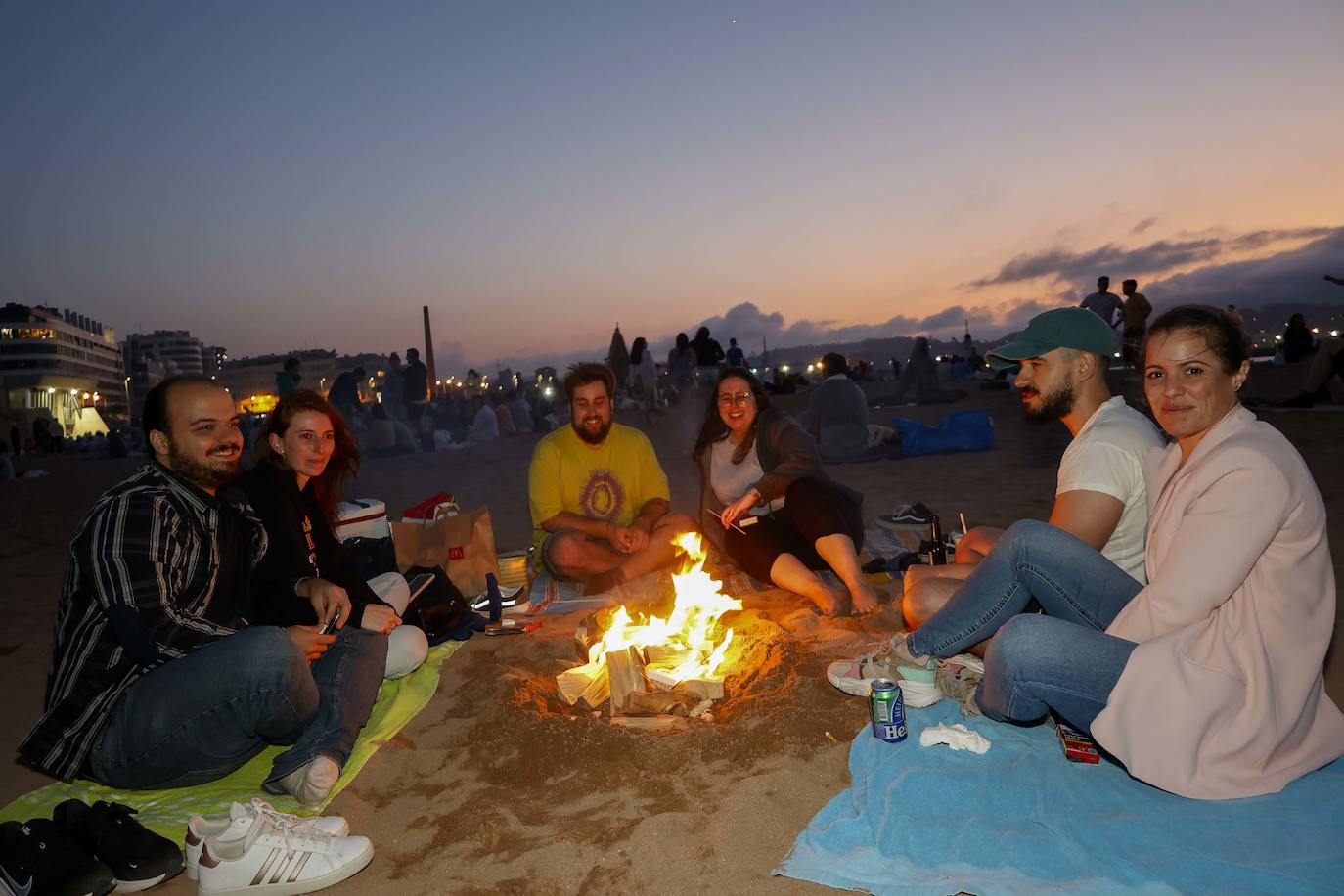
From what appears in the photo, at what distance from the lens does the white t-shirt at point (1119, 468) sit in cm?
326

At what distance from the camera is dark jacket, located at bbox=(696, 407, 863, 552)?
544 cm

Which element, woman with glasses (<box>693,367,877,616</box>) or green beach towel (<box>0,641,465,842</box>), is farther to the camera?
woman with glasses (<box>693,367,877,616</box>)

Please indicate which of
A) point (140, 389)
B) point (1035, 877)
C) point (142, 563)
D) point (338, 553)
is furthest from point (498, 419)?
point (140, 389)

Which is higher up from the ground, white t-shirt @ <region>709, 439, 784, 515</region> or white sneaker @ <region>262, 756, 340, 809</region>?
white t-shirt @ <region>709, 439, 784, 515</region>

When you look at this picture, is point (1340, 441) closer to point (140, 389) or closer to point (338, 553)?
point (338, 553)

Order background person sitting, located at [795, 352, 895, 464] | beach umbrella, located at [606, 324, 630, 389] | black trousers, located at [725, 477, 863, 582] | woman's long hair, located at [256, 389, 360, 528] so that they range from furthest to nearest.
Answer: beach umbrella, located at [606, 324, 630, 389] → background person sitting, located at [795, 352, 895, 464] → black trousers, located at [725, 477, 863, 582] → woman's long hair, located at [256, 389, 360, 528]

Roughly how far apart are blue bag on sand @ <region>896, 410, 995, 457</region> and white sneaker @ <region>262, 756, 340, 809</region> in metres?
10.00

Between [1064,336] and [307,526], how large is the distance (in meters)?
3.88

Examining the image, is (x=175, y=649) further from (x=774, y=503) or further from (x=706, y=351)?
(x=706, y=351)

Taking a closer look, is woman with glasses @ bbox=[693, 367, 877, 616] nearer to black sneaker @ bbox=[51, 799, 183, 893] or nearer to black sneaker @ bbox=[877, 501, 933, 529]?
black sneaker @ bbox=[877, 501, 933, 529]

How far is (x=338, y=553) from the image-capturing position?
4.19 m

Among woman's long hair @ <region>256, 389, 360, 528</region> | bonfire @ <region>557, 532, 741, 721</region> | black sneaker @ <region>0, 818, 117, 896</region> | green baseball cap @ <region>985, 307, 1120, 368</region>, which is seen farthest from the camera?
woman's long hair @ <region>256, 389, 360, 528</region>

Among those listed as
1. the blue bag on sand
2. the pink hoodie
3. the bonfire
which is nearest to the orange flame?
the bonfire

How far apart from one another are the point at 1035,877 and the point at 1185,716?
0.71 meters
